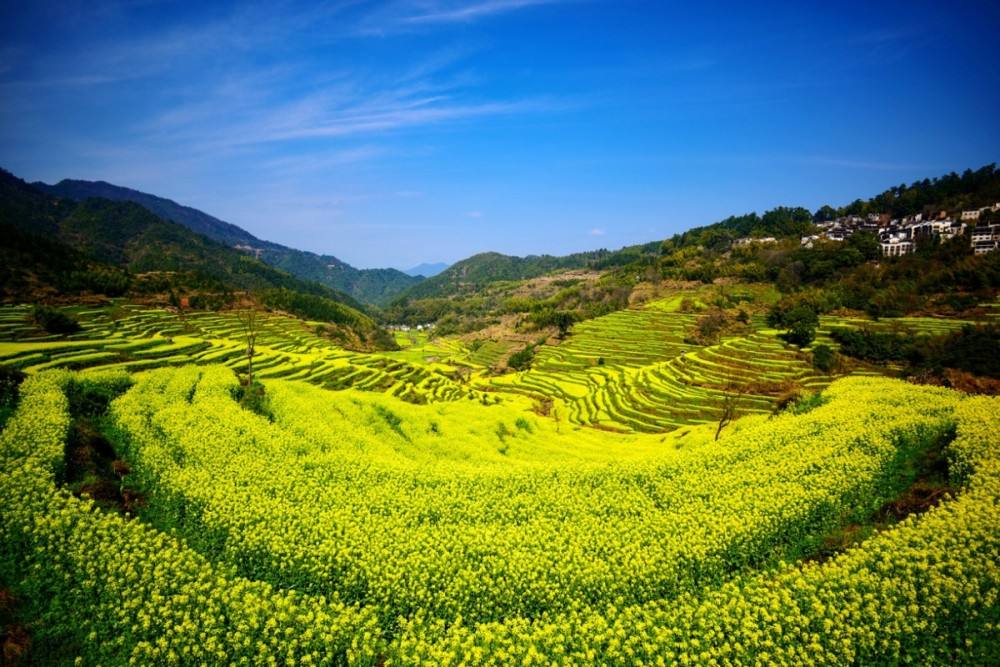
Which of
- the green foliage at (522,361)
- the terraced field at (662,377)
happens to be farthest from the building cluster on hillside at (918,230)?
the green foliage at (522,361)

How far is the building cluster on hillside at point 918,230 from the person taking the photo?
258 feet

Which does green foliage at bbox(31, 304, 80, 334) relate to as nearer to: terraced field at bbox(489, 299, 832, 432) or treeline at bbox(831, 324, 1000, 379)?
terraced field at bbox(489, 299, 832, 432)

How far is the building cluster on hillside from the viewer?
78.7 meters

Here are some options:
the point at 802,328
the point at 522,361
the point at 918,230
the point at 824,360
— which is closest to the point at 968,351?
the point at 824,360

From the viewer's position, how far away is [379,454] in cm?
2108

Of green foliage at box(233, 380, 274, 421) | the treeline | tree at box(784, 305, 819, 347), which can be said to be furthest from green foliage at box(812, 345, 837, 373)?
green foliage at box(233, 380, 274, 421)

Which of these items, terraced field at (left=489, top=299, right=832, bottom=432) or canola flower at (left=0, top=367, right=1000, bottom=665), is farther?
terraced field at (left=489, top=299, right=832, bottom=432)

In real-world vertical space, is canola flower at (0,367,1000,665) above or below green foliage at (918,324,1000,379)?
below

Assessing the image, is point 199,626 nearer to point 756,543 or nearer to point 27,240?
point 756,543

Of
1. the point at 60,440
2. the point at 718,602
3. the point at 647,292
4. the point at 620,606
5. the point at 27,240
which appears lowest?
the point at 620,606

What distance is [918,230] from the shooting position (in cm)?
10312

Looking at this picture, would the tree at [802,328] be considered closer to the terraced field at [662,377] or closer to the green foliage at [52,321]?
the terraced field at [662,377]

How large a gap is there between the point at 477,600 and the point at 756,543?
29.2ft

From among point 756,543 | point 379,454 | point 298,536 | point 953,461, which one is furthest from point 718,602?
point 379,454
